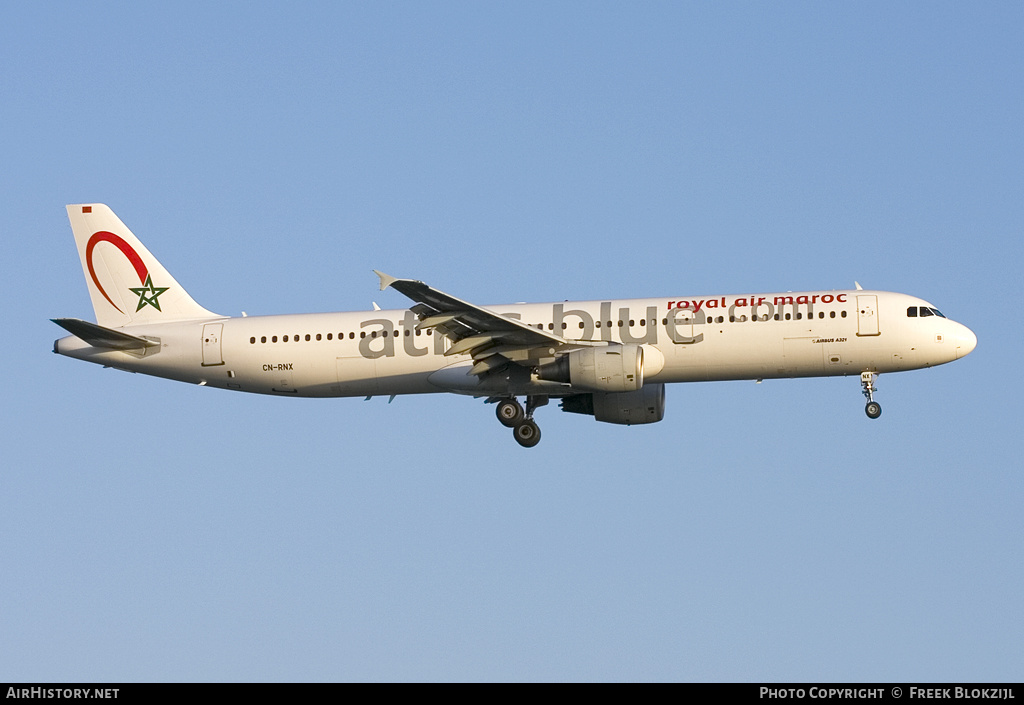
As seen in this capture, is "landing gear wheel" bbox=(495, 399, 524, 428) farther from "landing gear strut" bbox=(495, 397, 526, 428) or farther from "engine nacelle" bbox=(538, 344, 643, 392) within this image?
"engine nacelle" bbox=(538, 344, 643, 392)

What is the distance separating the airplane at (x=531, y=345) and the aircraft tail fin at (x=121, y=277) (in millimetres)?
94

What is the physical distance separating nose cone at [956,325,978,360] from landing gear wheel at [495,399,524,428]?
48.6ft

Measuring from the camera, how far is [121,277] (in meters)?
54.0

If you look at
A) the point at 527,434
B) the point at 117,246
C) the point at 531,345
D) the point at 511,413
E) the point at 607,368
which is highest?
the point at 117,246

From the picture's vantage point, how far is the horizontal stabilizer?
49.9 metres

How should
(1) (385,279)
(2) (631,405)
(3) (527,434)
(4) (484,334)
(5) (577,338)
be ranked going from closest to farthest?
1. (1) (385,279)
2. (4) (484,334)
3. (5) (577,338)
4. (3) (527,434)
5. (2) (631,405)

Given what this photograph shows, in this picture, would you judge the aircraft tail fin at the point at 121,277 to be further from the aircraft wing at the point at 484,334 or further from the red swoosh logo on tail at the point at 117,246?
the aircraft wing at the point at 484,334

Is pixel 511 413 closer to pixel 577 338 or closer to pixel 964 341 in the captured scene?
pixel 577 338

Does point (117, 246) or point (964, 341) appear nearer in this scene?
point (964, 341)

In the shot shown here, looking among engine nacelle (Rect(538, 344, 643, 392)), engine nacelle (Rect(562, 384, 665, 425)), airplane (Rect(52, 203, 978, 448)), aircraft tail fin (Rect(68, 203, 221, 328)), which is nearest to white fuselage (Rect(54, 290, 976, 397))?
airplane (Rect(52, 203, 978, 448))

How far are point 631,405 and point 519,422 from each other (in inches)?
172

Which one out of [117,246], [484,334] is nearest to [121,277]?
[117,246]

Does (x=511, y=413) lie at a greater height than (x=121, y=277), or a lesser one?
lesser
